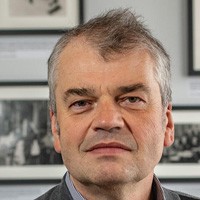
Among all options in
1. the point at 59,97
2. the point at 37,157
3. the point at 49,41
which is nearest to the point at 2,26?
the point at 49,41

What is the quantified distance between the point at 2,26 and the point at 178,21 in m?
0.64

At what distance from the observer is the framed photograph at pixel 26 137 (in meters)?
1.64

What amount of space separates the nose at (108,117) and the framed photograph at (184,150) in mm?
820

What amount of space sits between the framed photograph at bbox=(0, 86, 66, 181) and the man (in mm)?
662

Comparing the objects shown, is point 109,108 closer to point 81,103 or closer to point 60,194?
point 81,103

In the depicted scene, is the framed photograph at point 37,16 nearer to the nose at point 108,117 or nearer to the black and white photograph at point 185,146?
the black and white photograph at point 185,146

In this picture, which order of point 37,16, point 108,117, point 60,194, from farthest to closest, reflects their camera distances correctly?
point 37,16, point 60,194, point 108,117

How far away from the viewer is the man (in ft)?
2.85

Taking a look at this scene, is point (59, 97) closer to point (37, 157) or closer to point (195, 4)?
point (37, 157)

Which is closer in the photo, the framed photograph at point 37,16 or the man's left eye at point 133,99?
the man's left eye at point 133,99

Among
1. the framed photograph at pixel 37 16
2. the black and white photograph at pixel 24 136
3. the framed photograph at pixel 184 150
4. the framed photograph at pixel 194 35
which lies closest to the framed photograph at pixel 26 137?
the black and white photograph at pixel 24 136

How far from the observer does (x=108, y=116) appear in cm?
85

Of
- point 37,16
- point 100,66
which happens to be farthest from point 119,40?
point 37,16

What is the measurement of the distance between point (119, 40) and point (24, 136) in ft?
2.65
